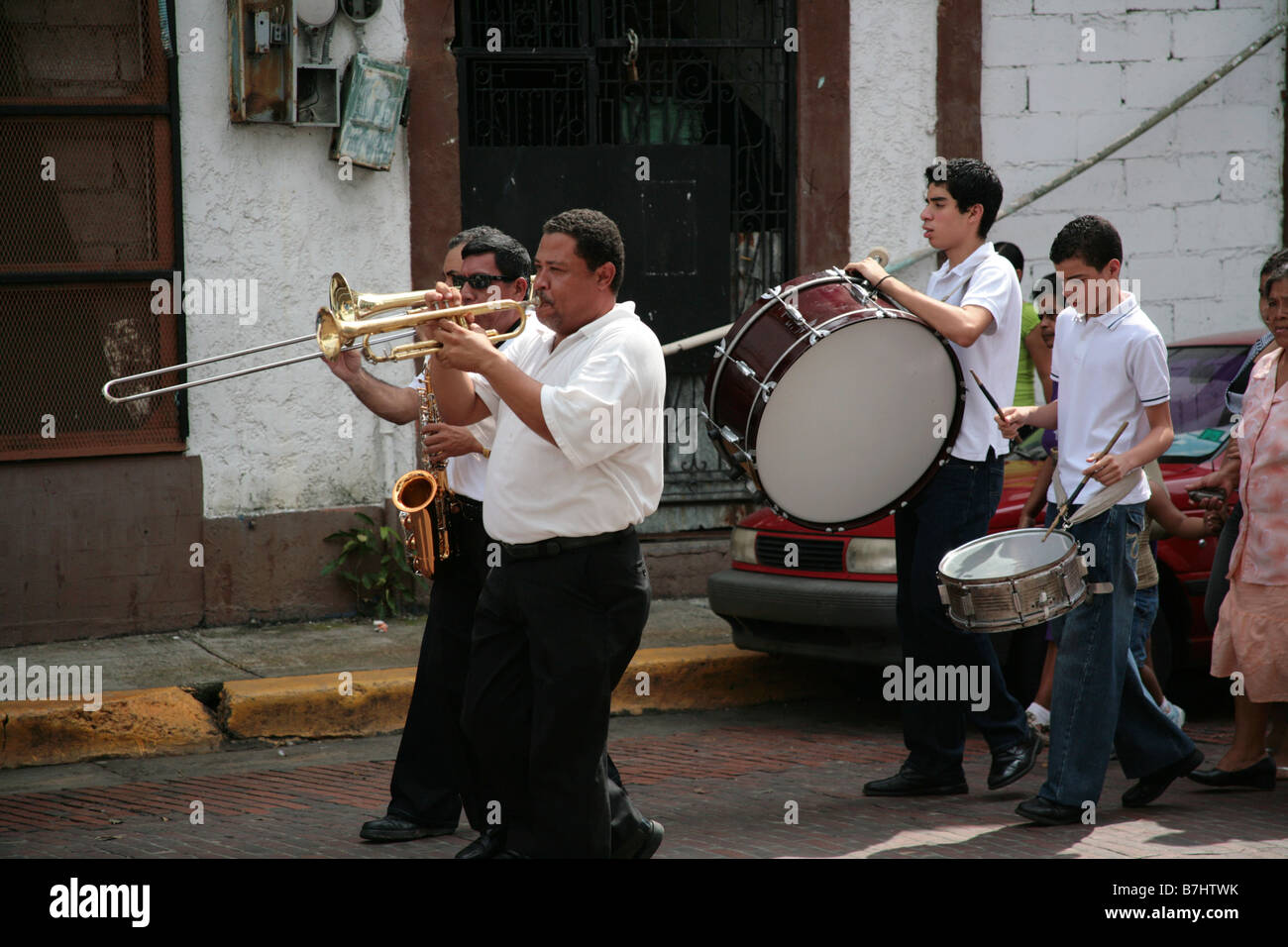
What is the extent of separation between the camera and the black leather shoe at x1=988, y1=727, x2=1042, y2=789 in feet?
19.2

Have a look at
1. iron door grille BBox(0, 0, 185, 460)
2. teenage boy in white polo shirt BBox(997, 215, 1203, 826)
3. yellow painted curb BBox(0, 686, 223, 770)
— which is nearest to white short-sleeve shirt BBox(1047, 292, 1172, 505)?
teenage boy in white polo shirt BBox(997, 215, 1203, 826)

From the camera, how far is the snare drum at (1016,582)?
5.09 metres

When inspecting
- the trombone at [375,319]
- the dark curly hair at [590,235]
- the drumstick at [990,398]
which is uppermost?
the dark curly hair at [590,235]

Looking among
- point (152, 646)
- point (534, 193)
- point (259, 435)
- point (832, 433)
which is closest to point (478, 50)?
point (534, 193)

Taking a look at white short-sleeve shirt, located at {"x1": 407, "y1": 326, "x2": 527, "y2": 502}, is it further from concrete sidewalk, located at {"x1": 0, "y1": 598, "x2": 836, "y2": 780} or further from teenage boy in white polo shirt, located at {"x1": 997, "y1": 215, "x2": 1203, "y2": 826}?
concrete sidewalk, located at {"x1": 0, "y1": 598, "x2": 836, "y2": 780}

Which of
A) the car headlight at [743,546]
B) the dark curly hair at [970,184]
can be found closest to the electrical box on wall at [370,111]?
the car headlight at [743,546]

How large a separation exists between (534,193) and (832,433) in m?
3.97

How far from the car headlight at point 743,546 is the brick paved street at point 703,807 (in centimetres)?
79

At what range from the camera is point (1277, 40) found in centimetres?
1053

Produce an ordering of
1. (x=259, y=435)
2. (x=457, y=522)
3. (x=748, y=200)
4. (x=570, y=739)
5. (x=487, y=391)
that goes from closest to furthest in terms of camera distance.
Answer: (x=570, y=739), (x=487, y=391), (x=457, y=522), (x=259, y=435), (x=748, y=200)

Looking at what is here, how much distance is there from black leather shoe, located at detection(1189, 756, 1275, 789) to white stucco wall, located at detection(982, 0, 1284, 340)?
4.61 m

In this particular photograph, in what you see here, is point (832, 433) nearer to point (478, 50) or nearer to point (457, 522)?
point (457, 522)

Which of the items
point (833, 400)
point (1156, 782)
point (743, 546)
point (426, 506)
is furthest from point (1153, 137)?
point (426, 506)

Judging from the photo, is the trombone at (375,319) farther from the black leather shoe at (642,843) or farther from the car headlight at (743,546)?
the car headlight at (743,546)
